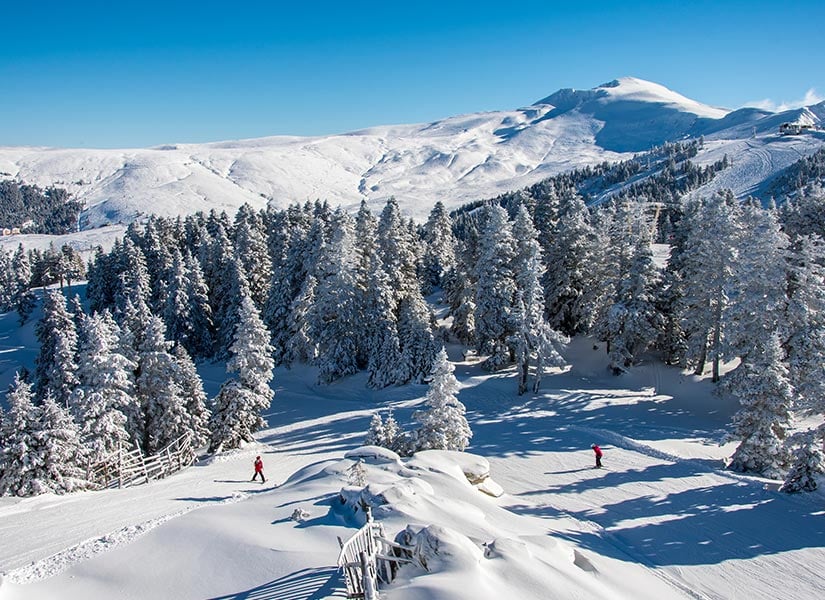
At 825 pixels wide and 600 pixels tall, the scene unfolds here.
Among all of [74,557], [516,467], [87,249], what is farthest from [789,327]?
[87,249]

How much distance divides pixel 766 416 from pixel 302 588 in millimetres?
23972

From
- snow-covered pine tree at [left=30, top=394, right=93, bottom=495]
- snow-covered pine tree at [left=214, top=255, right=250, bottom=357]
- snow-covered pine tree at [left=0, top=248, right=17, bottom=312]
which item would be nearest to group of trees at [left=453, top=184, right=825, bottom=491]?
snow-covered pine tree at [left=214, top=255, right=250, bottom=357]

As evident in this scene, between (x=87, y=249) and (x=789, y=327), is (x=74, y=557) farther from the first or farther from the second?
(x=87, y=249)

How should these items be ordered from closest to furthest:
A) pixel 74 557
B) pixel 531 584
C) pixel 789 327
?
pixel 531 584, pixel 74 557, pixel 789 327

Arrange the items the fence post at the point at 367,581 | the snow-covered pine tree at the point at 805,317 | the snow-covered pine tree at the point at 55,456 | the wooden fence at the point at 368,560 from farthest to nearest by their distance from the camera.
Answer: the snow-covered pine tree at the point at 805,317 < the snow-covered pine tree at the point at 55,456 < the wooden fence at the point at 368,560 < the fence post at the point at 367,581

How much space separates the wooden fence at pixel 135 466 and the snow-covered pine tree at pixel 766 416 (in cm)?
2977

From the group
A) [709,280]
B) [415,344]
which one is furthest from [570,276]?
[415,344]

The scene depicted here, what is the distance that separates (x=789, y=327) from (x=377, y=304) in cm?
2989

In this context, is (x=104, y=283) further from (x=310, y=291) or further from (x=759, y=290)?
(x=759, y=290)

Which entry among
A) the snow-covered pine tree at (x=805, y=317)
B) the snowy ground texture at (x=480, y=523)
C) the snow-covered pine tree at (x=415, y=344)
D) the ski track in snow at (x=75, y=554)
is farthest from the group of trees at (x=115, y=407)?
the snow-covered pine tree at (x=805, y=317)

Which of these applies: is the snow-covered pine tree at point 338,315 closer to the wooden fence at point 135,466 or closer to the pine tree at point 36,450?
the wooden fence at point 135,466

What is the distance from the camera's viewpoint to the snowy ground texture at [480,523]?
1255 cm

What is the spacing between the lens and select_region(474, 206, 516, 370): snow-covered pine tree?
1772 inches

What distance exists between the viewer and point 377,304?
47250 mm
